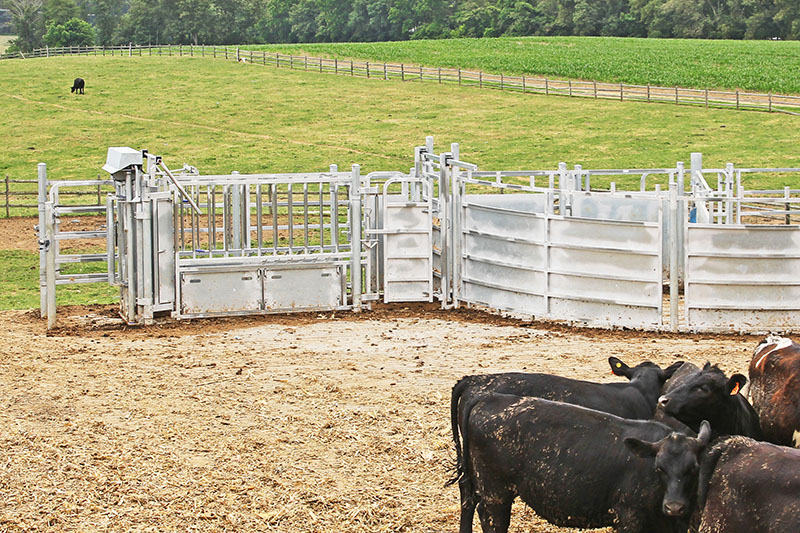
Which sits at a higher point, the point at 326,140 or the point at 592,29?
the point at 592,29

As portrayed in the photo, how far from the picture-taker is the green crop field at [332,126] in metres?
39.5

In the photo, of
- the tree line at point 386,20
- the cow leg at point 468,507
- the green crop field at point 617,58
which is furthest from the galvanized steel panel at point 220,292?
the tree line at point 386,20

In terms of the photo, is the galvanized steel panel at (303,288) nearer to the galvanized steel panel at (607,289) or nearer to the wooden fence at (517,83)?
the galvanized steel panel at (607,289)

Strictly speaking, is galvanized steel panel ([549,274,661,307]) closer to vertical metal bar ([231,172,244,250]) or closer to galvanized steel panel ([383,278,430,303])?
galvanized steel panel ([383,278,430,303])

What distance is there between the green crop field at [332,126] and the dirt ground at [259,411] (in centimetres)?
2302

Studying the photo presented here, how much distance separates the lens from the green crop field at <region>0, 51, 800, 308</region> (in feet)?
129

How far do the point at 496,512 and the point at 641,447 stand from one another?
1.15m

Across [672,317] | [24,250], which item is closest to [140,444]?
[672,317]

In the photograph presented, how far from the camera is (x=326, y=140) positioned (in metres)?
44.0

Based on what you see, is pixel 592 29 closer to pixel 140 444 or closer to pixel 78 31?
pixel 78 31

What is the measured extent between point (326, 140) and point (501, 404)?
38.1m

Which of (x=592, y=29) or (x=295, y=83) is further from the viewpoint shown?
(x=592, y=29)

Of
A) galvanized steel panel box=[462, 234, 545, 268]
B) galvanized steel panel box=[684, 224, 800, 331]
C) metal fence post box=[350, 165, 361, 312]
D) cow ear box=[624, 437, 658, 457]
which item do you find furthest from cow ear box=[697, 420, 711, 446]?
metal fence post box=[350, 165, 361, 312]

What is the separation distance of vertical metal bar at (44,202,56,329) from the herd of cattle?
26.8ft
